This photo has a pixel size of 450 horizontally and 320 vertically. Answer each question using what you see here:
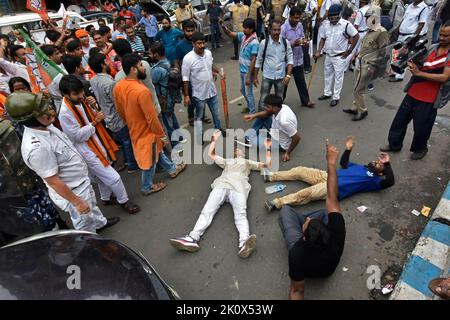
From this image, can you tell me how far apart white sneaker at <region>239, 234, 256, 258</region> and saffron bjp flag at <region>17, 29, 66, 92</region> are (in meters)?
3.44

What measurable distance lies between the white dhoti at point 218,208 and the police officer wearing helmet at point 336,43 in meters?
3.64

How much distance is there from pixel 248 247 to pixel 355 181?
64.6 inches

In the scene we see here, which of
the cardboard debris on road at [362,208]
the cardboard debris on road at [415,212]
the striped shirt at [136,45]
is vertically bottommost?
the cardboard debris on road at [415,212]

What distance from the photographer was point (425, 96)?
4020 mm

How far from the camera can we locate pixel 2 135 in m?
2.81

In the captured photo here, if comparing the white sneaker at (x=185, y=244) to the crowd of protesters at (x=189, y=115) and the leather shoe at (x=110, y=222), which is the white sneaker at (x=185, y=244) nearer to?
the crowd of protesters at (x=189, y=115)

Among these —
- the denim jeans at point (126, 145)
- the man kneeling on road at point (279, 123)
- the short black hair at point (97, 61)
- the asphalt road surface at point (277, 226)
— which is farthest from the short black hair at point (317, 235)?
the short black hair at point (97, 61)

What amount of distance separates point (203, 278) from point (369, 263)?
171cm

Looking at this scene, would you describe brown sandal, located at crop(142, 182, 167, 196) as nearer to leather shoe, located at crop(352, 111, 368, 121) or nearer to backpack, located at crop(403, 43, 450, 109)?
leather shoe, located at crop(352, 111, 368, 121)

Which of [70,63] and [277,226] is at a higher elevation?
[70,63]

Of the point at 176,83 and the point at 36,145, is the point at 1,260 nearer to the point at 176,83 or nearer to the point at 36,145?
the point at 36,145

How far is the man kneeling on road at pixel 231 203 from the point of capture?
3.24 metres

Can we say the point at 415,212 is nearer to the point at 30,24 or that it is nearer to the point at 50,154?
the point at 50,154

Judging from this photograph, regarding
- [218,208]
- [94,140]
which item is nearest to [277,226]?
[218,208]
